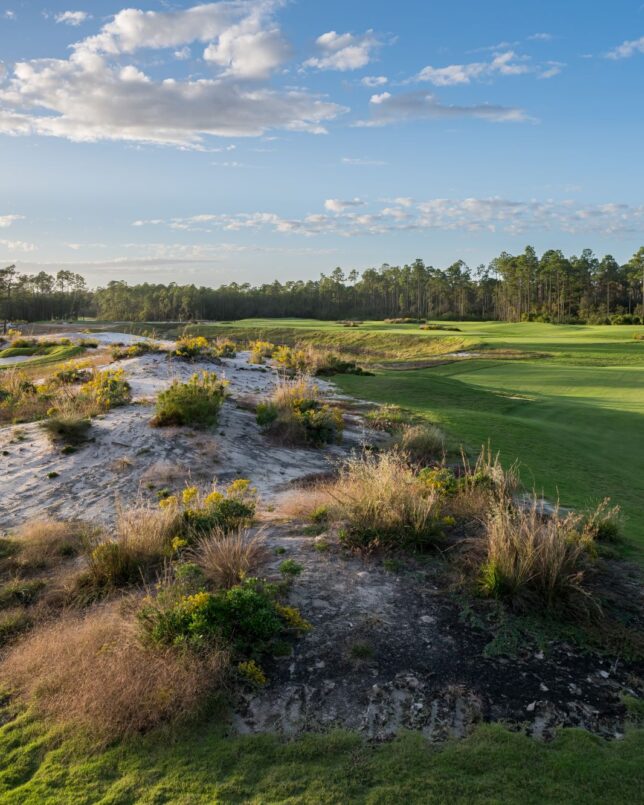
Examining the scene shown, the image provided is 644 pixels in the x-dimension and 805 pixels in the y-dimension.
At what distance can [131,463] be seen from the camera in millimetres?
9320

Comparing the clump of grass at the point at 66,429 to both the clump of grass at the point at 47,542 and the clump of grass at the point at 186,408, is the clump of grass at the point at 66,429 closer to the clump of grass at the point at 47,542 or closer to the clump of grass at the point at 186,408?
the clump of grass at the point at 186,408

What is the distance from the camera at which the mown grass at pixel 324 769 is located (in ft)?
10.5

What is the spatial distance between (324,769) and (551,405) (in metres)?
18.1

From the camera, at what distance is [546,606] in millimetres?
5051

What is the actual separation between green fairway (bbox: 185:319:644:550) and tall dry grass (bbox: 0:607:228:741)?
16.8 feet

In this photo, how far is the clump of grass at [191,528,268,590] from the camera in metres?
5.37

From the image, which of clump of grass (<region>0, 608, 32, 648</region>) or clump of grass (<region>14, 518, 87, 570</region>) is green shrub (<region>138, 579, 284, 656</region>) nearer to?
clump of grass (<region>0, 608, 32, 648</region>)

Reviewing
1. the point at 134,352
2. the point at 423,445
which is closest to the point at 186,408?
the point at 423,445

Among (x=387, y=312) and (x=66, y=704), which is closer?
(x=66, y=704)

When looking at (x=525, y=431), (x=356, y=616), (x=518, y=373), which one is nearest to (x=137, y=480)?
(x=356, y=616)

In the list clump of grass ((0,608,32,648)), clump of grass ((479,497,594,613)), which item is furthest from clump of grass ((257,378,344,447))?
clump of grass ((0,608,32,648))

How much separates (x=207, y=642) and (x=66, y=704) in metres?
0.97

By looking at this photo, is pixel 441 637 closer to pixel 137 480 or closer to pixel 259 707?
pixel 259 707

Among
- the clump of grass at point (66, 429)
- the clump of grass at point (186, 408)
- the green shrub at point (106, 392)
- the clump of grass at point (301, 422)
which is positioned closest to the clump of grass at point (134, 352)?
the green shrub at point (106, 392)
